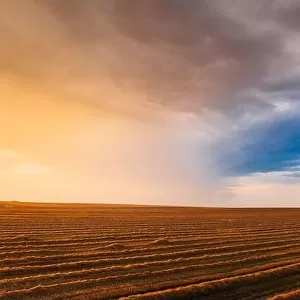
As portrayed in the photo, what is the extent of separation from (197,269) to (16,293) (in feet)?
21.0

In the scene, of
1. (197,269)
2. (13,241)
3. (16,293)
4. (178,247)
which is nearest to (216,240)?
(178,247)

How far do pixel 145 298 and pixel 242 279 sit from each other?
403 cm

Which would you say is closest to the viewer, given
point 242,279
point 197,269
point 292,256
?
point 242,279

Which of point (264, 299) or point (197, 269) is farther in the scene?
point (197, 269)

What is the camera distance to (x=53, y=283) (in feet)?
40.0

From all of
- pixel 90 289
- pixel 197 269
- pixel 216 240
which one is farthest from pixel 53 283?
pixel 216 240

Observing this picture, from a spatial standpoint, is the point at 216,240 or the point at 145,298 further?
the point at 216,240

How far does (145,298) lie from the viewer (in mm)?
10797

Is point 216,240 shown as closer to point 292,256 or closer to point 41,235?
point 292,256

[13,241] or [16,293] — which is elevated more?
[13,241]

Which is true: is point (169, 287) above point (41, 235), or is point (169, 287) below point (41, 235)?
below

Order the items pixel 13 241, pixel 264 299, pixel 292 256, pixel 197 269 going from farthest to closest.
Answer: pixel 13 241, pixel 292 256, pixel 197 269, pixel 264 299

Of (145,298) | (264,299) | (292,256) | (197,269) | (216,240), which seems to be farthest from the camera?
(216,240)

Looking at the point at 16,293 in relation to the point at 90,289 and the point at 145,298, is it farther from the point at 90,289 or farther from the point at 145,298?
the point at 145,298
